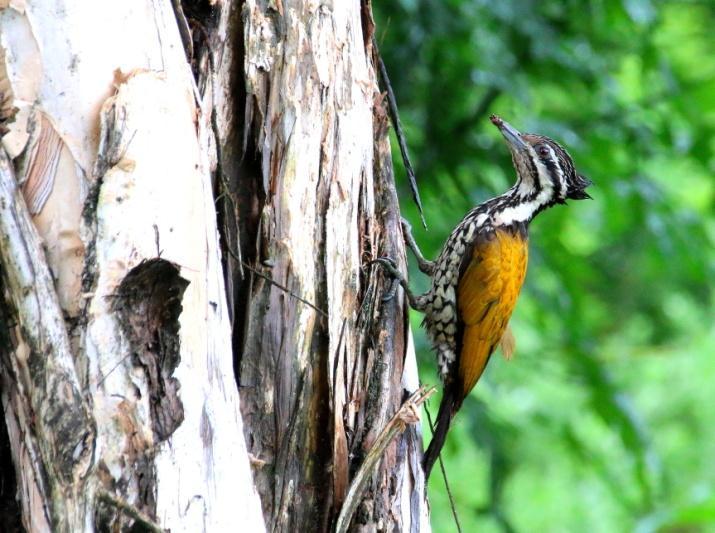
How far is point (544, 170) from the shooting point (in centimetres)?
508

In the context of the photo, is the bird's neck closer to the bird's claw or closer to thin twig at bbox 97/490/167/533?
the bird's claw

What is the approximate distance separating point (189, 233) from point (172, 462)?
0.57 meters

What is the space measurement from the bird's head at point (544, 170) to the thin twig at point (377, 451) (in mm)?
1916

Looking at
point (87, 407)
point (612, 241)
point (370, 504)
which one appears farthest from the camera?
point (612, 241)

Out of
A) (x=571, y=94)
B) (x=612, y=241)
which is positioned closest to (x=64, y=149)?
(x=571, y=94)

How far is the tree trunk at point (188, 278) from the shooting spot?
252 centimetres

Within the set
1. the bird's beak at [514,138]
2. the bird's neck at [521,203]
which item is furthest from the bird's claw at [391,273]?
the bird's beak at [514,138]

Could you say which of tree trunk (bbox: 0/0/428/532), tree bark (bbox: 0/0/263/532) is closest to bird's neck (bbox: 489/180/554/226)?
tree trunk (bbox: 0/0/428/532)

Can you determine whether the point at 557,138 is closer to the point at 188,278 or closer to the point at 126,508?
the point at 188,278

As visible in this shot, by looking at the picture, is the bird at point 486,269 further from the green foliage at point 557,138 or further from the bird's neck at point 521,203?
the green foliage at point 557,138

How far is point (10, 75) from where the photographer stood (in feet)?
8.74

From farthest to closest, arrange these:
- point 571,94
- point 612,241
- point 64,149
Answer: point 612,241, point 571,94, point 64,149

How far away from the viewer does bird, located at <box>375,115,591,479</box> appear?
4902 millimetres

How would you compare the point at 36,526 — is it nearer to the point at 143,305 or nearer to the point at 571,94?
the point at 143,305
